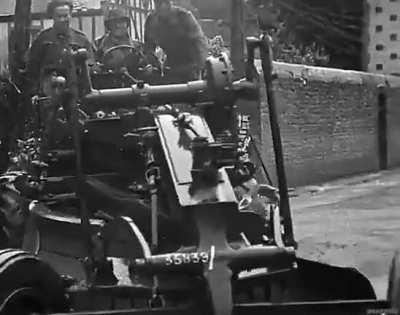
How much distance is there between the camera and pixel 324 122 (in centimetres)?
1848

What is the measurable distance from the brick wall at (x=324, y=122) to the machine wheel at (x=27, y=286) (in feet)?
31.7

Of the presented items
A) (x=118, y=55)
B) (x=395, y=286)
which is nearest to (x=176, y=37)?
(x=118, y=55)

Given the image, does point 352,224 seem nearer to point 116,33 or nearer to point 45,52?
point 116,33

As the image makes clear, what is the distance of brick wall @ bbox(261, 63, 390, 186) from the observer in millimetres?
16859

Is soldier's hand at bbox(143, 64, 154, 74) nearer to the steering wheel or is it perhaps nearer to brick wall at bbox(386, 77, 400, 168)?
the steering wheel

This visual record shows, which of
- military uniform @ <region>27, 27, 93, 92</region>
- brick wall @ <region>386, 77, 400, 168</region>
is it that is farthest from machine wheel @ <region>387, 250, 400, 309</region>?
brick wall @ <region>386, 77, 400, 168</region>

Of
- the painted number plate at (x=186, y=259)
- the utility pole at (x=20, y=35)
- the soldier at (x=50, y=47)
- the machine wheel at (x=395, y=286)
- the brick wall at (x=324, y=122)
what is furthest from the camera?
the brick wall at (x=324, y=122)

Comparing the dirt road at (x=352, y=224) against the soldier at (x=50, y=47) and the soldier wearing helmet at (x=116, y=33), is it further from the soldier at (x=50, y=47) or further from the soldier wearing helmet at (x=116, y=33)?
the soldier at (x=50, y=47)

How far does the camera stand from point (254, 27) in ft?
57.8

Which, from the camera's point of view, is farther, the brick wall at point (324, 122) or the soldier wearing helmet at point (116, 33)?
the brick wall at point (324, 122)

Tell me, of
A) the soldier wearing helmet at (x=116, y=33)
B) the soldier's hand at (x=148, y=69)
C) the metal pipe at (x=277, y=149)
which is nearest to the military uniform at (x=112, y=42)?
the soldier wearing helmet at (x=116, y=33)

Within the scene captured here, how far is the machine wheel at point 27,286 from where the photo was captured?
16.2ft

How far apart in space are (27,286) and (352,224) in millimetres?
8664

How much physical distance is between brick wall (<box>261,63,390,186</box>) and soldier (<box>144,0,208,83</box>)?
6.19m
